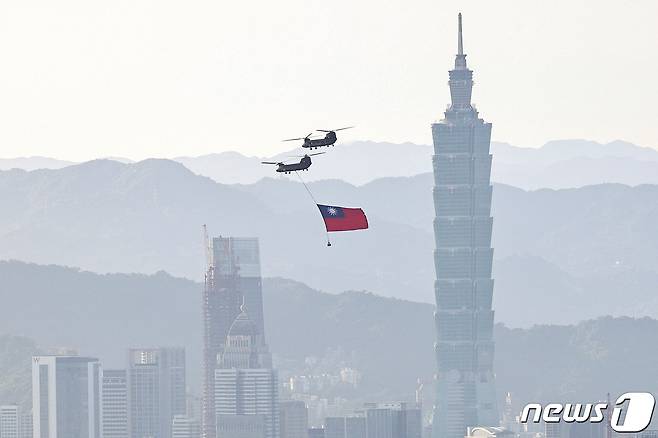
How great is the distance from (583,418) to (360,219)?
32.1m

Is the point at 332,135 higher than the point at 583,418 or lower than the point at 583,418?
higher

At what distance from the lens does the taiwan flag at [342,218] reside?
163 metres

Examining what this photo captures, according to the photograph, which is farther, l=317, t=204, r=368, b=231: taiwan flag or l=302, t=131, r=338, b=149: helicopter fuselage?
l=317, t=204, r=368, b=231: taiwan flag

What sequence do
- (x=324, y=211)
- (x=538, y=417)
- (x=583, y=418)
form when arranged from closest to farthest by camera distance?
(x=583, y=418), (x=538, y=417), (x=324, y=211)

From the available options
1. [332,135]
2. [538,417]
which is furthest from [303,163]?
[538,417]

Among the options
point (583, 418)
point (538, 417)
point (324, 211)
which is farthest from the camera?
point (324, 211)

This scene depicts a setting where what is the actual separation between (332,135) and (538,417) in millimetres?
19850

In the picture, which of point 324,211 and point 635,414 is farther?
point 324,211

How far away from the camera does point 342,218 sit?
542ft

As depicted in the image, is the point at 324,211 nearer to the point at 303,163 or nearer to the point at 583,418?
the point at 303,163

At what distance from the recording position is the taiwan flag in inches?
6427

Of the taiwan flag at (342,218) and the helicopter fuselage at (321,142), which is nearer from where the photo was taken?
the helicopter fuselage at (321,142)

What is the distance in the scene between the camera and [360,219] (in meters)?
166

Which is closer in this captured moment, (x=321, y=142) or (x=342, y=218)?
(x=321, y=142)
